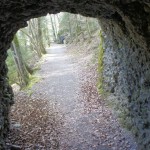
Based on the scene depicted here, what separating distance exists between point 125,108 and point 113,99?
1671 mm

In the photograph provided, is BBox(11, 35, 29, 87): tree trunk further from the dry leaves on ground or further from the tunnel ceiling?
the tunnel ceiling

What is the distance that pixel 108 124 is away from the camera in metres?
10.4

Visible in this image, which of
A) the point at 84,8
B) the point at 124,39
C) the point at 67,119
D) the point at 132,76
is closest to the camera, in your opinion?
the point at 84,8

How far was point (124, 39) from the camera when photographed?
9.25 m

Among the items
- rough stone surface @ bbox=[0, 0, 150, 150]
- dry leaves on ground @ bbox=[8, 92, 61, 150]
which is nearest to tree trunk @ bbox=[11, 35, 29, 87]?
dry leaves on ground @ bbox=[8, 92, 61, 150]

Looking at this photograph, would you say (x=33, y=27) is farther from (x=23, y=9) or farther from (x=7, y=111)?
(x=23, y=9)

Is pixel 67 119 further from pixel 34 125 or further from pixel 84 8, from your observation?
pixel 84 8

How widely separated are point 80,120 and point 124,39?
399 centimetres

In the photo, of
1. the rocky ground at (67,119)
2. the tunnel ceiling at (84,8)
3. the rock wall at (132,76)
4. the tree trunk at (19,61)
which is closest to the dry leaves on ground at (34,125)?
the rocky ground at (67,119)

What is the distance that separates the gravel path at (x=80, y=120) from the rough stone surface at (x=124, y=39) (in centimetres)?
73

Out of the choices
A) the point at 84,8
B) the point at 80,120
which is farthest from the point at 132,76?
the point at 80,120

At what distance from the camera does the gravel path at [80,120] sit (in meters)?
9.11

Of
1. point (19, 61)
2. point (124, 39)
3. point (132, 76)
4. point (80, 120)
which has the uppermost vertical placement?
point (124, 39)

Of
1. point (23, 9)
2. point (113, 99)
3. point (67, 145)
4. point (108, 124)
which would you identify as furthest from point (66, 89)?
point (23, 9)
